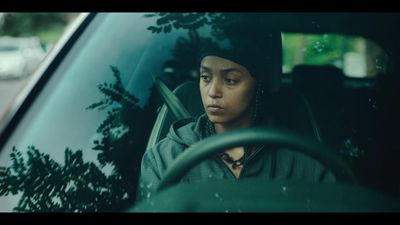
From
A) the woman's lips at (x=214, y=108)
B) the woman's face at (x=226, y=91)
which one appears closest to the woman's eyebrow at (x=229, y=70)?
the woman's face at (x=226, y=91)

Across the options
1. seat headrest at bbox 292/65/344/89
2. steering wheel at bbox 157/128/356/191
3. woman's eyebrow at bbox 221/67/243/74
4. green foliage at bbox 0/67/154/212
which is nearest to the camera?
steering wheel at bbox 157/128/356/191

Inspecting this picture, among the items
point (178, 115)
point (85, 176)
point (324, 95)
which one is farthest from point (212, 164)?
point (324, 95)

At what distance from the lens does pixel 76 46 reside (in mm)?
1956

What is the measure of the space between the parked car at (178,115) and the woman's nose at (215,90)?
56 millimetres

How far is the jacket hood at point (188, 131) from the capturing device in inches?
69.1

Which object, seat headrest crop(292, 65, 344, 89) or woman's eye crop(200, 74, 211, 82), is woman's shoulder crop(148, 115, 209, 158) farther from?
seat headrest crop(292, 65, 344, 89)

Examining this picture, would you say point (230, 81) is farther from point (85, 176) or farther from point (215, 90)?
point (85, 176)

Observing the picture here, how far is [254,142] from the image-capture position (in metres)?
1.63

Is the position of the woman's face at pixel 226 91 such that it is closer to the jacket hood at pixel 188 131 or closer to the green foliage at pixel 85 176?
the jacket hood at pixel 188 131

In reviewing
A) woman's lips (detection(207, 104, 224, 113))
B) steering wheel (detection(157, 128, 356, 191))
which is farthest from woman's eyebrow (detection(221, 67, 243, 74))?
steering wheel (detection(157, 128, 356, 191))

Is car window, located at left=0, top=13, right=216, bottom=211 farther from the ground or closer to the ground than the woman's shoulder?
farther from the ground

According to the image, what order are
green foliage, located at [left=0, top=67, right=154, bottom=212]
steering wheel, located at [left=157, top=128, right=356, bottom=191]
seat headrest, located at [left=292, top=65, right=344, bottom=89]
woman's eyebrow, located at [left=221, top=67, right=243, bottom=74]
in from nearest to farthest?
1. steering wheel, located at [left=157, top=128, right=356, bottom=191]
2. green foliage, located at [left=0, top=67, right=154, bottom=212]
3. woman's eyebrow, located at [left=221, top=67, right=243, bottom=74]
4. seat headrest, located at [left=292, top=65, right=344, bottom=89]

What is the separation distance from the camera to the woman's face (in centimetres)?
180
